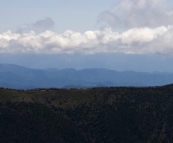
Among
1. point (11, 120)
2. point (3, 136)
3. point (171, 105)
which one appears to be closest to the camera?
point (3, 136)

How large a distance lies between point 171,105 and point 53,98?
47798 millimetres

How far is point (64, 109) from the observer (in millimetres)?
163250

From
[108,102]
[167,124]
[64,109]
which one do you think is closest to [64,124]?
[64,109]

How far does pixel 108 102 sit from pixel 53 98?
22.6 meters

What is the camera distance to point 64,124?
152750 millimetres

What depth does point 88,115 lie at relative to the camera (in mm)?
161500

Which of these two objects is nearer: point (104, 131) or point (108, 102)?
point (104, 131)

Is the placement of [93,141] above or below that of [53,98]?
below

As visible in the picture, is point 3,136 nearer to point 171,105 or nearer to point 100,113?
point 100,113

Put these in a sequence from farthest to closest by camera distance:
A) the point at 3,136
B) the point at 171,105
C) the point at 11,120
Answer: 1. the point at 171,105
2. the point at 11,120
3. the point at 3,136

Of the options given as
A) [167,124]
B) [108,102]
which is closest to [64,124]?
[108,102]

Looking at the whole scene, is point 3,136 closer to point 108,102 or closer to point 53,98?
point 53,98

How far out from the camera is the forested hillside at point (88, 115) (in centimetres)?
14412

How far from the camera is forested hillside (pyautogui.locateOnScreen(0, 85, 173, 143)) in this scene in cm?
14412
